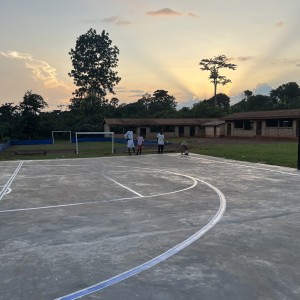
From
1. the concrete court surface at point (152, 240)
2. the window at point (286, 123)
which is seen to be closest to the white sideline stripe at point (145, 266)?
the concrete court surface at point (152, 240)

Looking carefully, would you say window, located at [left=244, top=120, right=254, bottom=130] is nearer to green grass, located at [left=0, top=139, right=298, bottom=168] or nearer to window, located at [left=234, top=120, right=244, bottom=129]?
window, located at [left=234, top=120, right=244, bottom=129]

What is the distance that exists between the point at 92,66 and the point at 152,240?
74.7m

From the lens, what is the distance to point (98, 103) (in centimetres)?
7012

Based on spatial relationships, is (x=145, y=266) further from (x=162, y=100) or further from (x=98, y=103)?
(x=162, y=100)

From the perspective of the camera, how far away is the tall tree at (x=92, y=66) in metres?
76.6

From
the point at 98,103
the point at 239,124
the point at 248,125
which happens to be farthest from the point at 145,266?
the point at 98,103

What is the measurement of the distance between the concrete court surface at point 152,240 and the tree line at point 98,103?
4535 centimetres

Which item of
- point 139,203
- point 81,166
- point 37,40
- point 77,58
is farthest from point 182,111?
point 139,203

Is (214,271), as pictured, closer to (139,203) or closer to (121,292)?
(121,292)

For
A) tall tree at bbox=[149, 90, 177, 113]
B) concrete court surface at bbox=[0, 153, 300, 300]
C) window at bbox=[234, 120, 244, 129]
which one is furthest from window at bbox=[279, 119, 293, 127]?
tall tree at bbox=[149, 90, 177, 113]

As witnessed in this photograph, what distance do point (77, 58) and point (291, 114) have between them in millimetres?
50425

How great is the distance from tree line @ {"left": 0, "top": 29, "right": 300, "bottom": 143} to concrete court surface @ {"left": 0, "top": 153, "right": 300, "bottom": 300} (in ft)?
149

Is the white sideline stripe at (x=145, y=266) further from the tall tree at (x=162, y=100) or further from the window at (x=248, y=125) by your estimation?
the tall tree at (x=162, y=100)

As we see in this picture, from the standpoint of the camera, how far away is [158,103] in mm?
85188
